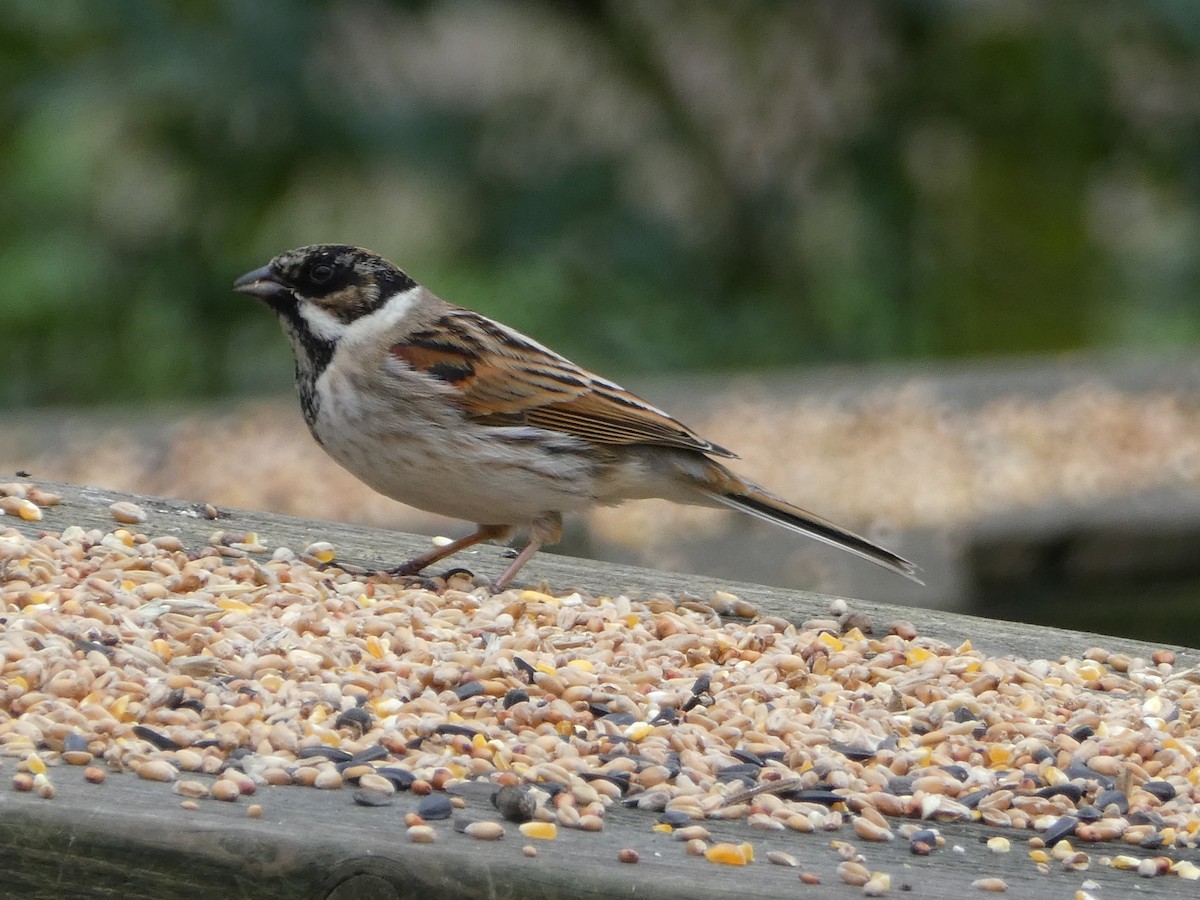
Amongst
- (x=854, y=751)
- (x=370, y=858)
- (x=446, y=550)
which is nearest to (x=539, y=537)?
(x=446, y=550)

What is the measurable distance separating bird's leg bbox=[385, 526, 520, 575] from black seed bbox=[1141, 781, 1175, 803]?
1410mm

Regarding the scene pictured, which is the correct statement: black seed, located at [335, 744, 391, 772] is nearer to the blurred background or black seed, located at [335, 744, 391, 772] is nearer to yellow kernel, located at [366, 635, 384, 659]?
yellow kernel, located at [366, 635, 384, 659]

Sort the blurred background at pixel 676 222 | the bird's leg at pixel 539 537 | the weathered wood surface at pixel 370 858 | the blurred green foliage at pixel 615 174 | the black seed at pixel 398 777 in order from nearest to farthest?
the weathered wood surface at pixel 370 858 → the black seed at pixel 398 777 → the bird's leg at pixel 539 537 → the blurred background at pixel 676 222 → the blurred green foliage at pixel 615 174

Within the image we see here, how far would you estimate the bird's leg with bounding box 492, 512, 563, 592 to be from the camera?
3467 mm

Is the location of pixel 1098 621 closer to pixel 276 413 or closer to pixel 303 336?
pixel 303 336

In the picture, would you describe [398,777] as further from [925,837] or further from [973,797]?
[973,797]

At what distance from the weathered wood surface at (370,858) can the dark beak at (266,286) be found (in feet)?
6.50

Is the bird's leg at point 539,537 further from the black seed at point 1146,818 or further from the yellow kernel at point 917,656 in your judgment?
the black seed at point 1146,818

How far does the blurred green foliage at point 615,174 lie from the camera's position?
26.5ft

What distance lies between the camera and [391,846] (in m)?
1.91

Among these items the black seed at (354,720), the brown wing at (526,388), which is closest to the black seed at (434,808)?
the black seed at (354,720)

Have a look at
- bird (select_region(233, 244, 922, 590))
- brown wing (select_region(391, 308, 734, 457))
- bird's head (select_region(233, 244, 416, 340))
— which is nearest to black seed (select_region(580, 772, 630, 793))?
bird (select_region(233, 244, 922, 590))

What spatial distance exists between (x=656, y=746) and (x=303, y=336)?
177cm

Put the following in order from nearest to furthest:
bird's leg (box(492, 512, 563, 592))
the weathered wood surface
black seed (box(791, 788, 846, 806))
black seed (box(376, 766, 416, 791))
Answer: the weathered wood surface → black seed (box(376, 766, 416, 791)) → black seed (box(791, 788, 846, 806)) → bird's leg (box(492, 512, 563, 592))
